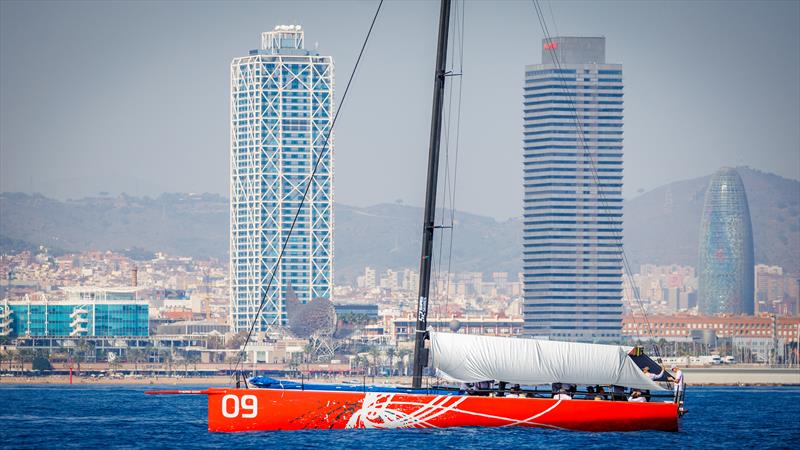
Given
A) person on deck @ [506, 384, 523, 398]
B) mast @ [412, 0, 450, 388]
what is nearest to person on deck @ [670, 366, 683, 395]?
person on deck @ [506, 384, 523, 398]

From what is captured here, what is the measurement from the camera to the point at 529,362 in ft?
177

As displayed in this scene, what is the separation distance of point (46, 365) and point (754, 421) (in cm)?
13742

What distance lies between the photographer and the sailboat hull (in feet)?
171

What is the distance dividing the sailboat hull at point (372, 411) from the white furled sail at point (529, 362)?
1.16 metres

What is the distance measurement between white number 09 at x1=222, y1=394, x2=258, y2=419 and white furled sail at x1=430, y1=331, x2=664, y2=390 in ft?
21.3

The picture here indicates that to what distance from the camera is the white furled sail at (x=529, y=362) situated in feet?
176

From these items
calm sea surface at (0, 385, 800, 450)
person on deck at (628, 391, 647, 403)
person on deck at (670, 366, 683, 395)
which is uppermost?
person on deck at (670, 366, 683, 395)

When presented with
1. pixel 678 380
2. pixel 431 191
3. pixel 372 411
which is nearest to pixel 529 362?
pixel 678 380

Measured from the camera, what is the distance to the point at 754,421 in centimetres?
7775

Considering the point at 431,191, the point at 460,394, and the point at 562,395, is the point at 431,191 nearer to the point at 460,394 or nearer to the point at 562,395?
the point at 460,394

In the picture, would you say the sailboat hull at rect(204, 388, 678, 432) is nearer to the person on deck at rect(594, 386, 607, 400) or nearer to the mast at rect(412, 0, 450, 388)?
the person on deck at rect(594, 386, 607, 400)

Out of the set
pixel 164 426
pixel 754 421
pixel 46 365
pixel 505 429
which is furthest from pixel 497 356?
pixel 46 365

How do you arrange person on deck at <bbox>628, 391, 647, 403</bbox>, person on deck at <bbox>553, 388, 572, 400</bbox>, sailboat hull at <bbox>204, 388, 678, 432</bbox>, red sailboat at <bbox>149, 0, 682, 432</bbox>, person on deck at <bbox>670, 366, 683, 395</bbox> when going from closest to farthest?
sailboat hull at <bbox>204, 388, 678, 432</bbox>
red sailboat at <bbox>149, 0, 682, 432</bbox>
person on deck at <bbox>553, 388, 572, 400</bbox>
person on deck at <bbox>628, 391, 647, 403</bbox>
person on deck at <bbox>670, 366, 683, 395</bbox>

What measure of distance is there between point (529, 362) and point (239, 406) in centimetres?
Result: 1016
